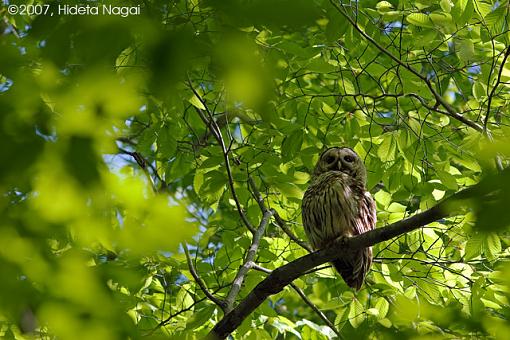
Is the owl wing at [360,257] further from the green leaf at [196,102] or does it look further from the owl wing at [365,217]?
the green leaf at [196,102]

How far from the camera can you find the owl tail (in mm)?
4242

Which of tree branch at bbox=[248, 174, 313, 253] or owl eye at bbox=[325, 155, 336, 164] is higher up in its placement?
owl eye at bbox=[325, 155, 336, 164]

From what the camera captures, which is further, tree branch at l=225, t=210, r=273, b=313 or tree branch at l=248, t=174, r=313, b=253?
tree branch at l=248, t=174, r=313, b=253

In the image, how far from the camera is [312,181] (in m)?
4.82

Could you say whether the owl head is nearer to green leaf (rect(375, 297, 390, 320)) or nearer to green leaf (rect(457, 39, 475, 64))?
green leaf (rect(375, 297, 390, 320))

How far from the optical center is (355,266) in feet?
14.3

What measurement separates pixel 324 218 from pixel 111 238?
301cm

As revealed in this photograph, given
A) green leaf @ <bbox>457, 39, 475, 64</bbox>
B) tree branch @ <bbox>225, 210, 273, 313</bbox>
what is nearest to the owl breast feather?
tree branch @ <bbox>225, 210, 273, 313</bbox>

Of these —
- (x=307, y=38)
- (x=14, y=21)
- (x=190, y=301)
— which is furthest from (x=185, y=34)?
(x=14, y=21)

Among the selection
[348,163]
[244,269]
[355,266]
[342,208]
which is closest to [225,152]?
[244,269]

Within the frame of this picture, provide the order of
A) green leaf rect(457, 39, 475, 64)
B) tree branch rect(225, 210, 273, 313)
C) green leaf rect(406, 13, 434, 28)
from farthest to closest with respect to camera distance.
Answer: green leaf rect(406, 13, 434, 28) < green leaf rect(457, 39, 475, 64) < tree branch rect(225, 210, 273, 313)

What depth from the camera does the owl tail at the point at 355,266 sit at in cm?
424

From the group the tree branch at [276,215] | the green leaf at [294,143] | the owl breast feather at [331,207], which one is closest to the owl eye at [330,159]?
the owl breast feather at [331,207]

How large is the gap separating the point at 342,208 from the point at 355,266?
0.40 metres
